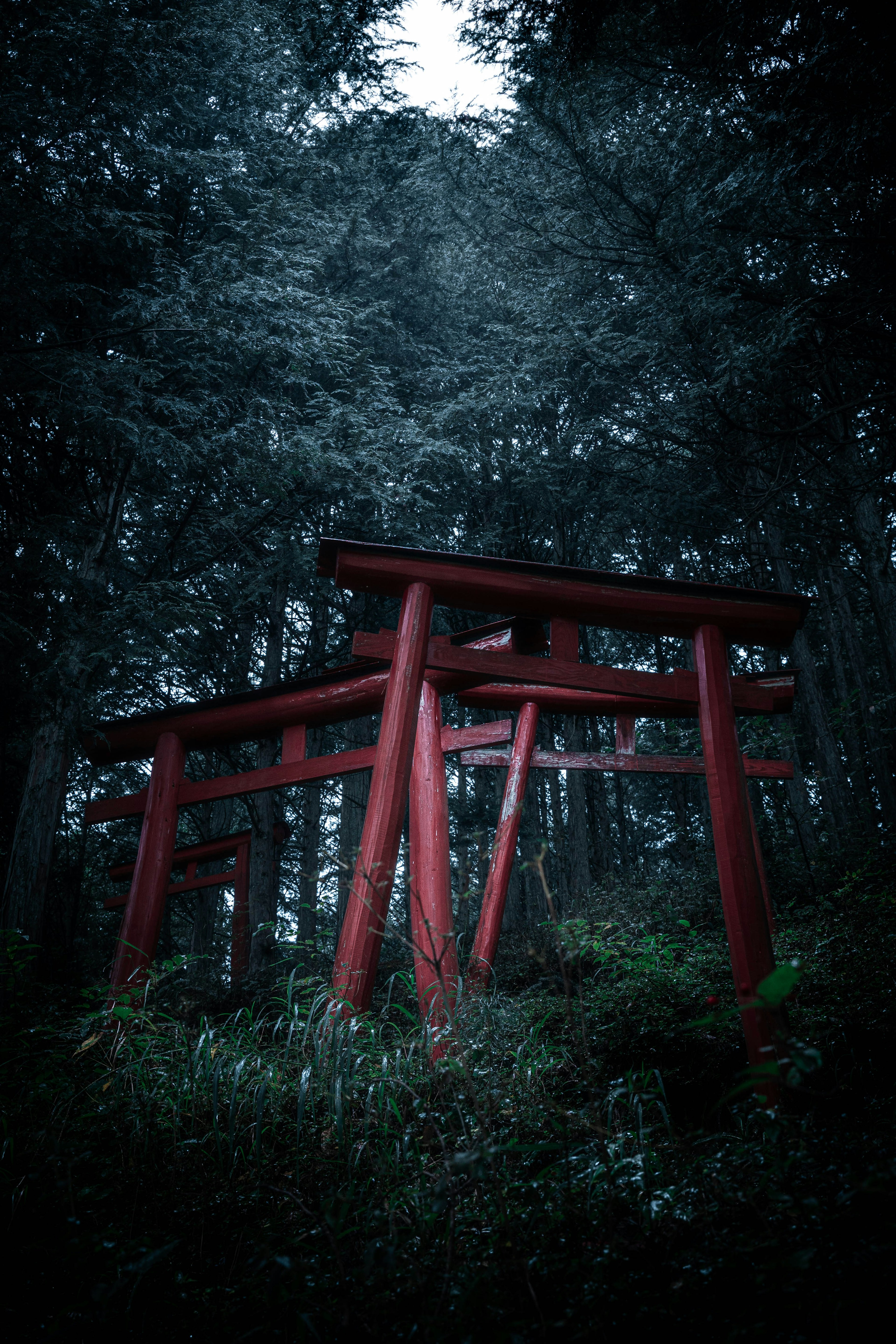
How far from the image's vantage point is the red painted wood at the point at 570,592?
5.03 m

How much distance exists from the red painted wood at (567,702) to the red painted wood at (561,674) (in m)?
1.58

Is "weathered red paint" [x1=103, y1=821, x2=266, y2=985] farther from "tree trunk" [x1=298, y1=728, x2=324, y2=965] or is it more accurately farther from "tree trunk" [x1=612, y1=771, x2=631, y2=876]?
"tree trunk" [x1=612, y1=771, x2=631, y2=876]

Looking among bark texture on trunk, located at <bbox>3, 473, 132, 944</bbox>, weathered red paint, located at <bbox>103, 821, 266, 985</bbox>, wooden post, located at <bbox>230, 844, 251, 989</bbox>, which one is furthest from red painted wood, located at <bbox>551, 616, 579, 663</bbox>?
weathered red paint, located at <bbox>103, 821, 266, 985</bbox>

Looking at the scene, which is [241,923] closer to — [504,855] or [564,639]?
[504,855]

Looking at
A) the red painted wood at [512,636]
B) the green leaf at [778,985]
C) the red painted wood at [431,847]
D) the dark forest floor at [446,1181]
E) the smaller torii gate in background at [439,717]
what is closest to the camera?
the green leaf at [778,985]

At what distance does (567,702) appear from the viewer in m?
7.80

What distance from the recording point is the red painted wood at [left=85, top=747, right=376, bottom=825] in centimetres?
664

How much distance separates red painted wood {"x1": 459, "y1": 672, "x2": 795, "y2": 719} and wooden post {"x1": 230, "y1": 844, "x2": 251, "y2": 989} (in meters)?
4.36

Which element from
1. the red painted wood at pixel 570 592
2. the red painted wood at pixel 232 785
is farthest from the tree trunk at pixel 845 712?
the red painted wood at pixel 232 785

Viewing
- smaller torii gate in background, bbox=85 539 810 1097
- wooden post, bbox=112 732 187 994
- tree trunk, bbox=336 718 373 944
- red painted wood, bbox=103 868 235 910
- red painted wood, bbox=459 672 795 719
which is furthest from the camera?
tree trunk, bbox=336 718 373 944

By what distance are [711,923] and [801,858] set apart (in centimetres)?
229

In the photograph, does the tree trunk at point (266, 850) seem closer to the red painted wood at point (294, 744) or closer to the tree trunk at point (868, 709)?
the red painted wood at point (294, 744)

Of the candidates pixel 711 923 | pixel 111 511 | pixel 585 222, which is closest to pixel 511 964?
pixel 711 923

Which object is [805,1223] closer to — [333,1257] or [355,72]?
[333,1257]
